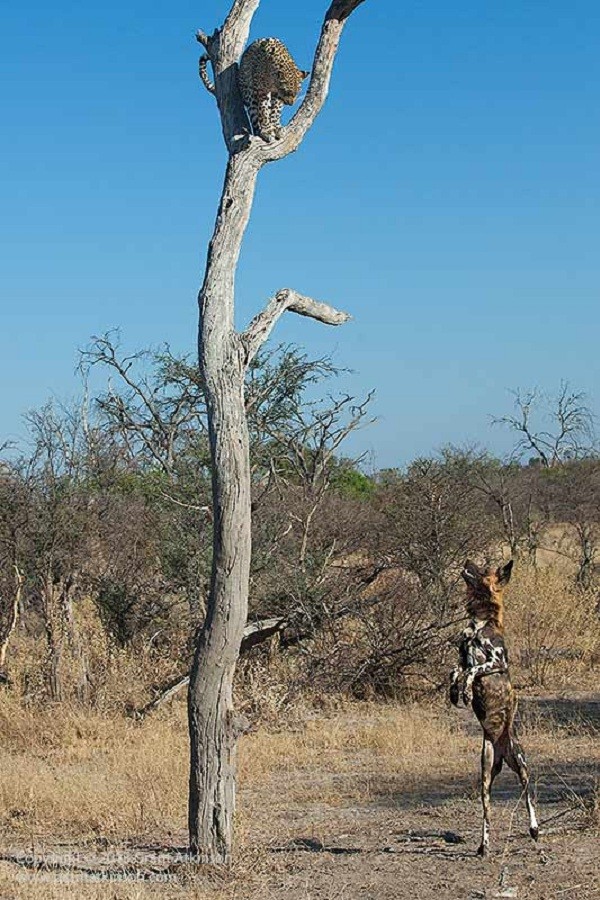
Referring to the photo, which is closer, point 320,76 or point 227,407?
point 227,407

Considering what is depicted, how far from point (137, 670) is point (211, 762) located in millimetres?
6869

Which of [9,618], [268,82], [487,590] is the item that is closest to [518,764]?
[487,590]

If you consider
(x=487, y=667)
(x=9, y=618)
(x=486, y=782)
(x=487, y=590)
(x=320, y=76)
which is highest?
(x=320, y=76)

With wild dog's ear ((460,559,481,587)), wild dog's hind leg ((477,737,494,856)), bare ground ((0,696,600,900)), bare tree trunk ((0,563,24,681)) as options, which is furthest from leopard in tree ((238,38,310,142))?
bare tree trunk ((0,563,24,681))

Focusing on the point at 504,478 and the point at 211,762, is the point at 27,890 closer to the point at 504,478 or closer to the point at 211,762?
the point at 211,762

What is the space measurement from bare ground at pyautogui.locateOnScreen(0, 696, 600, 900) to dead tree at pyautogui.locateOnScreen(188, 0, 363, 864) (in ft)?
1.64

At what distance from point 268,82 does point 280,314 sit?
1.39 metres

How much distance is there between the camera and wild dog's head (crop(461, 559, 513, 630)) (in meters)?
7.32

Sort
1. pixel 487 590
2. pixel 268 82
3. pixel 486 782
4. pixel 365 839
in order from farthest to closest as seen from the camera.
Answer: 1. pixel 365 839
2. pixel 268 82
3. pixel 487 590
4. pixel 486 782

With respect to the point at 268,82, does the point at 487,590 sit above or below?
below

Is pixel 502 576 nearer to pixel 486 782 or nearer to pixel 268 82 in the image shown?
pixel 486 782

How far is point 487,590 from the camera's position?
7328 millimetres

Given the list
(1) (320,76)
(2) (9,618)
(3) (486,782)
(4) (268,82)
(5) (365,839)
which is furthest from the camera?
(2) (9,618)

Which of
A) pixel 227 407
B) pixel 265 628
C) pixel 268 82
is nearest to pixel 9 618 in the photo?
pixel 265 628
